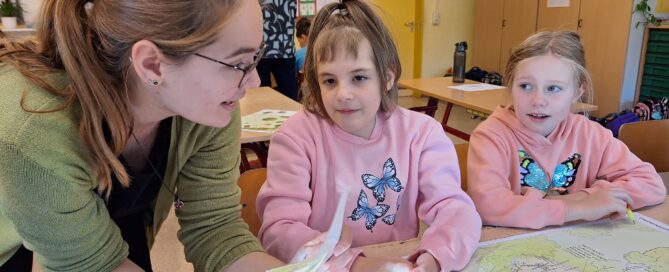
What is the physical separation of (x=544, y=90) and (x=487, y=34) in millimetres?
4796

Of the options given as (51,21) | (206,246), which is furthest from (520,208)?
(51,21)

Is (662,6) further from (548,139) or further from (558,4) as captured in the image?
(548,139)

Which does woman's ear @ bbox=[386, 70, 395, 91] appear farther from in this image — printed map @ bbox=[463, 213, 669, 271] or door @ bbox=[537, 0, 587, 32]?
door @ bbox=[537, 0, 587, 32]

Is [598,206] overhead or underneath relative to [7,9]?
underneath

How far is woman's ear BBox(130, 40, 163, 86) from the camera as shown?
694 mm

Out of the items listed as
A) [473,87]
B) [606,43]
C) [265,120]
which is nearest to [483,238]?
[265,120]

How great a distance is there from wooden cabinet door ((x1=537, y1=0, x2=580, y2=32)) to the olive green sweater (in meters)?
4.19

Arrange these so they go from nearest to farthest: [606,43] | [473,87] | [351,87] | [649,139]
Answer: [351,87]
[649,139]
[473,87]
[606,43]

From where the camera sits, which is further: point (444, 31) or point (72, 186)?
point (444, 31)

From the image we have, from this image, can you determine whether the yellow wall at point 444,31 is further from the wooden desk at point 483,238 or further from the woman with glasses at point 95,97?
the woman with glasses at point 95,97

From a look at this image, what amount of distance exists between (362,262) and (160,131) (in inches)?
17.7

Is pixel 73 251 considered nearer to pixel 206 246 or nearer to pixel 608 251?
pixel 206 246

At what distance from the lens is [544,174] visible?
1.28 m

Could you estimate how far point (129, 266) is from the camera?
823 millimetres
